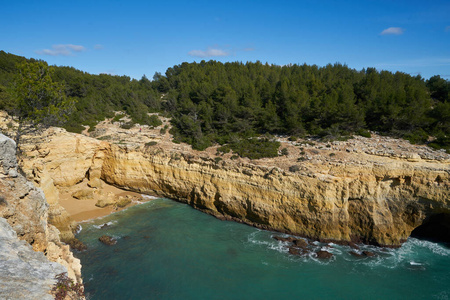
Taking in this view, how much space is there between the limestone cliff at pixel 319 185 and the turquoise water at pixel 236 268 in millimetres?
1659

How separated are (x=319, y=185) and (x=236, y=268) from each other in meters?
9.10

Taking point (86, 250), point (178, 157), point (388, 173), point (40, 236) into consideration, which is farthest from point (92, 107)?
point (388, 173)

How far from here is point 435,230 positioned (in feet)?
71.1

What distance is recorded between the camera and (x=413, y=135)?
23438 mm

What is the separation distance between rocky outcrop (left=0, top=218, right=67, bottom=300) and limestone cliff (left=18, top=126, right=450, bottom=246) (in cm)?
1454

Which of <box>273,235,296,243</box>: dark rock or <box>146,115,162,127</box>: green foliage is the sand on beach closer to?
<box>146,115,162,127</box>: green foliage

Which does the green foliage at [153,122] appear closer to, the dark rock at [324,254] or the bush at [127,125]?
the bush at [127,125]

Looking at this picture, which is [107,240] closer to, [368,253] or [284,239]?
[284,239]

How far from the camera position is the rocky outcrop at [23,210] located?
27.5 ft

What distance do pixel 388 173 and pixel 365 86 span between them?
15195 mm

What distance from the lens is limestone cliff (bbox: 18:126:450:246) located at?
1962 cm

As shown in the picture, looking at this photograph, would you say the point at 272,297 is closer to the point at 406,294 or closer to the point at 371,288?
the point at 371,288

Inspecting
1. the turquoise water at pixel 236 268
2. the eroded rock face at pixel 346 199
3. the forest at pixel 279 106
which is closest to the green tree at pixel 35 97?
the forest at pixel 279 106

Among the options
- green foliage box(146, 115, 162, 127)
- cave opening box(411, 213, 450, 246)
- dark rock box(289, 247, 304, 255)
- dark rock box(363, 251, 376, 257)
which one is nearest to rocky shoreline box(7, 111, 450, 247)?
dark rock box(363, 251, 376, 257)
